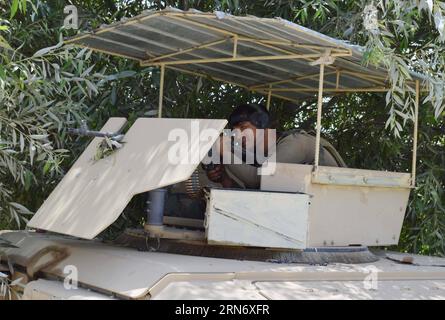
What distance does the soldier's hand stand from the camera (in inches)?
209

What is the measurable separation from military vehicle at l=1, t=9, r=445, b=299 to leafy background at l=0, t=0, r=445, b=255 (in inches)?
18.6

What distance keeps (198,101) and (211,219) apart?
308 centimetres

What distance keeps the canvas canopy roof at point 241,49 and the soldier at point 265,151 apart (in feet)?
1.43

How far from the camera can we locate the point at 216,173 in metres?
5.33

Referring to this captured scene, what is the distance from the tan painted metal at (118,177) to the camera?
14.6 ft

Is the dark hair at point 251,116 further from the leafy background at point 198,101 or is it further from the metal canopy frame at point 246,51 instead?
the leafy background at point 198,101

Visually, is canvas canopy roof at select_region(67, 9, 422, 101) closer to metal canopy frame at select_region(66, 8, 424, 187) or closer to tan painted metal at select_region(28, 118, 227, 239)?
metal canopy frame at select_region(66, 8, 424, 187)

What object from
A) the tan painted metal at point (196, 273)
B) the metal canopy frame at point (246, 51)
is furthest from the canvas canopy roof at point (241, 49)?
the tan painted metal at point (196, 273)

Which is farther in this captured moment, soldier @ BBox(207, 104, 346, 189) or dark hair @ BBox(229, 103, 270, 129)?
dark hair @ BBox(229, 103, 270, 129)

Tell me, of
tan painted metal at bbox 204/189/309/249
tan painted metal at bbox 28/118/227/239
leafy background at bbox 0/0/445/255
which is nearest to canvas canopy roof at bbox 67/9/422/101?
leafy background at bbox 0/0/445/255

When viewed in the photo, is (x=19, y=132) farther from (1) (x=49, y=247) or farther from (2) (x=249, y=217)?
(2) (x=249, y=217)
